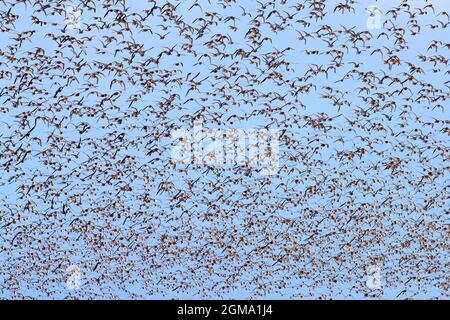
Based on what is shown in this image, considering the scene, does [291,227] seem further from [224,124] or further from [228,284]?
[224,124]

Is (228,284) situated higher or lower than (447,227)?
lower

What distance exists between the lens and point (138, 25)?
586 inches

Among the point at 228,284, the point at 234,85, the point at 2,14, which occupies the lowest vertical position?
the point at 228,284

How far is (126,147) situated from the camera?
1555 centimetres

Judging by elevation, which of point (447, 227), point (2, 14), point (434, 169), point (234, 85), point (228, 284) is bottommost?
point (228, 284)

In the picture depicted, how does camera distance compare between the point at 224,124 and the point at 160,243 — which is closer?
the point at 224,124

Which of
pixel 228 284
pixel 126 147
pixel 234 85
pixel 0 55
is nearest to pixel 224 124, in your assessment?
pixel 234 85

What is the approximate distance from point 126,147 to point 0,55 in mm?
2878

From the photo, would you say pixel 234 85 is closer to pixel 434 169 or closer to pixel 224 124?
pixel 224 124

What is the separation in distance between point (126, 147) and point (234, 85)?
238 cm

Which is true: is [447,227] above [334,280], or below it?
above

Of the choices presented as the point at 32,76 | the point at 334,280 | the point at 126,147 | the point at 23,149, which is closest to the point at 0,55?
the point at 32,76
